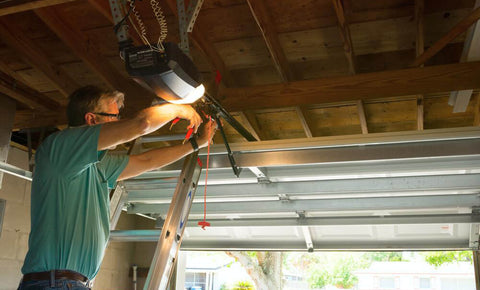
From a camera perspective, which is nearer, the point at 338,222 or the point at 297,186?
the point at 297,186

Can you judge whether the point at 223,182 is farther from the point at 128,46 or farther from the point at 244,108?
the point at 128,46

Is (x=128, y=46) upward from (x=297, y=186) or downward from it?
upward

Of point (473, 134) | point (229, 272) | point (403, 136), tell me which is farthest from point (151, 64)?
point (229, 272)

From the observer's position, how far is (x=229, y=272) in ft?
67.2

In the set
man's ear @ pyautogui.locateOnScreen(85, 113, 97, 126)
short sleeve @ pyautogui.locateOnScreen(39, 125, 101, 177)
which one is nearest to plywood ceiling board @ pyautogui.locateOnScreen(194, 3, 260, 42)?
Result: man's ear @ pyautogui.locateOnScreen(85, 113, 97, 126)

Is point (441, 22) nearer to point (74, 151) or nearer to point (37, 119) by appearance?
point (74, 151)

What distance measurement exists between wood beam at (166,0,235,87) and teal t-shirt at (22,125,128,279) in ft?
4.03

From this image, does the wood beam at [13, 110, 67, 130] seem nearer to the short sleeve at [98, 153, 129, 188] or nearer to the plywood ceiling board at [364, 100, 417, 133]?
the short sleeve at [98, 153, 129, 188]

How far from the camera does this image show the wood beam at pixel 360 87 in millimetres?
2607

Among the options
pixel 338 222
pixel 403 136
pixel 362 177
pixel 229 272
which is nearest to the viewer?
pixel 403 136

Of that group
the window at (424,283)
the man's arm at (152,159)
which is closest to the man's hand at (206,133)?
the man's arm at (152,159)

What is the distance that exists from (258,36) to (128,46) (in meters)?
1.44

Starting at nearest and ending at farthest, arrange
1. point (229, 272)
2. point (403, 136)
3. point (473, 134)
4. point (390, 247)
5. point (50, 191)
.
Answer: point (50, 191), point (473, 134), point (403, 136), point (390, 247), point (229, 272)

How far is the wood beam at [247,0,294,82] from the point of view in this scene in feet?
8.56
